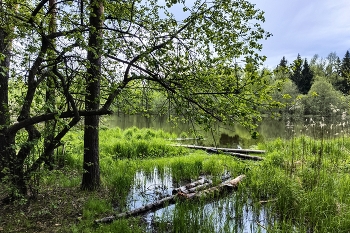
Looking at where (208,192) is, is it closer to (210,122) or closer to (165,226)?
(165,226)

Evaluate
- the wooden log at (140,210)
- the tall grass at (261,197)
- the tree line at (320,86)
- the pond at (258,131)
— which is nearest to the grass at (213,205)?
the tall grass at (261,197)

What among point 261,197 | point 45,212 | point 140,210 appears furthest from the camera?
point 261,197

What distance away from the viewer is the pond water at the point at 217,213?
472 centimetres

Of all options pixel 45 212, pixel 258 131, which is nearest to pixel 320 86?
pixel 258 131

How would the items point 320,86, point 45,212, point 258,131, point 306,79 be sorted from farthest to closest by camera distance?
1. point 306,79
2. point 320,86
3. point 258,131
4. point 45,212

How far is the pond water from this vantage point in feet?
15.5

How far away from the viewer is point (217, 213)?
5.26 meters

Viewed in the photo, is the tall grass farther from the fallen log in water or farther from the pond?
the pond

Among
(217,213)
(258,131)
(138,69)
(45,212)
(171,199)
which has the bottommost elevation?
(217,213)

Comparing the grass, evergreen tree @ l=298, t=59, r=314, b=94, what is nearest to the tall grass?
the grass

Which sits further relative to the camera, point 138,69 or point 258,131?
point 258,131

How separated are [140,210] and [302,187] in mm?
3679

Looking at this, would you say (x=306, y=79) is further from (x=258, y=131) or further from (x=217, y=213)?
(x=217, y=213)

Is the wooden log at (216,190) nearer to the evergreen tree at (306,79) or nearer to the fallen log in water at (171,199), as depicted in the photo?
the fallen log in water at (171,199)
